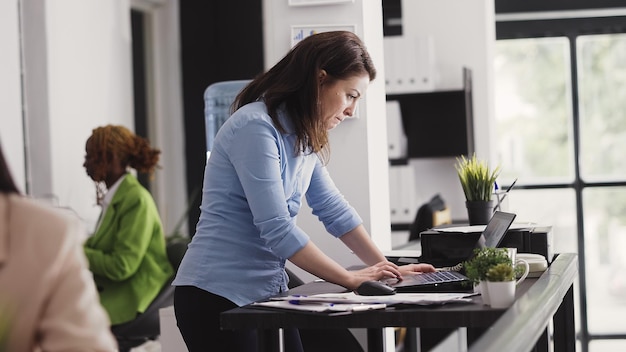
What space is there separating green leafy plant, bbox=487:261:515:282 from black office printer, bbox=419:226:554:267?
2.14ft

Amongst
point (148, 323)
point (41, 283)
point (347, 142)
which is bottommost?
point (148, 323)

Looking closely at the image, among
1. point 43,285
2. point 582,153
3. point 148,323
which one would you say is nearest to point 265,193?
point 43,285

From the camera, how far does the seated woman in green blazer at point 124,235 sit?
444cm

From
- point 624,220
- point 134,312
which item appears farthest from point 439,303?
point 624,220

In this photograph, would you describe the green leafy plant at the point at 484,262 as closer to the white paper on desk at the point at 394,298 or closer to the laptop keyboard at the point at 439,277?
the white paper on desk at the point at 394,298

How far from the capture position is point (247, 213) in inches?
91.9

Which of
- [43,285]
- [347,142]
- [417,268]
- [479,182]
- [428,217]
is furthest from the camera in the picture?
[428,217]

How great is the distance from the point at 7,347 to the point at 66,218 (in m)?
0.15

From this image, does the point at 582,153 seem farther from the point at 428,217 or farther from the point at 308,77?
the point at 308,77

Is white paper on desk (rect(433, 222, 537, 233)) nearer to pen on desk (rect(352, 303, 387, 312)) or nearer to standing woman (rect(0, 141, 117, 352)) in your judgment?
pen on desk (rect(352, 303, 387, 312))

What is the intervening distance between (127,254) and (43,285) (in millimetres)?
3468

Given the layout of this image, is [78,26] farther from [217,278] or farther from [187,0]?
[217,278]

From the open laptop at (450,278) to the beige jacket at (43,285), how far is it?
128 cm

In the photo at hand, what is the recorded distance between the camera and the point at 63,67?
5.52 metres
